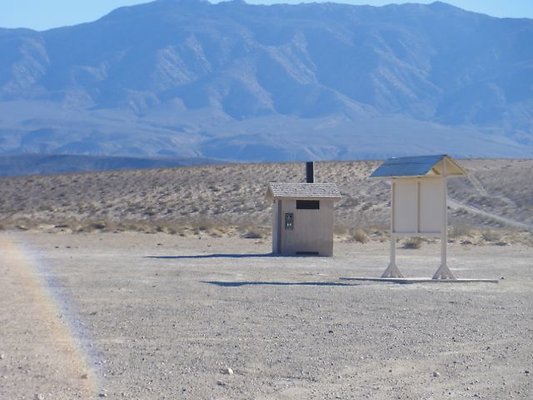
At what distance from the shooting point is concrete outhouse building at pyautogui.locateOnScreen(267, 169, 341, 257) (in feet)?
118

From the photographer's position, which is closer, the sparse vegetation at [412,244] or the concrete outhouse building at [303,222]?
the concrete outhouse building at [303,222]

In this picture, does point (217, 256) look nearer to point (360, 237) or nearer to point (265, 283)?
point (265, 283)

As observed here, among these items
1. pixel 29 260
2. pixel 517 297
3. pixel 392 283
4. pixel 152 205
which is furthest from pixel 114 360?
pixel 152 205

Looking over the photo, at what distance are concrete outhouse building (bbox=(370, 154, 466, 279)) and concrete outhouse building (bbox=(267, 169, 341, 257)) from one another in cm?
997

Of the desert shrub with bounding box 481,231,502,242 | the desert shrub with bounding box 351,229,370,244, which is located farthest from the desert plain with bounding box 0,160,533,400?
the desert shrub with bounding box 481,231,502,242

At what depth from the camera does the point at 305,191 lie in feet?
119

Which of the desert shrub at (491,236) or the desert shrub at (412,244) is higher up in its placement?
the desert shrub at (412,244)

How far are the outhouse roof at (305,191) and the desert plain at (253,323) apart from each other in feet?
5.99

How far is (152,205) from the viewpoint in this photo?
7338 centimetres

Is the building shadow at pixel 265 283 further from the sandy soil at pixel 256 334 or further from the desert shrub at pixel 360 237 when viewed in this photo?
the desert shrub at pixel 360 237

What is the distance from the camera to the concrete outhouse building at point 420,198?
25.2 metres

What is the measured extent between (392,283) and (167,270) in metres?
5.46

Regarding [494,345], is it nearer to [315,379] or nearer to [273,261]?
[315,379]

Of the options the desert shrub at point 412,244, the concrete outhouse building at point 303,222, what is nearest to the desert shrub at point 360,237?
the desert shrub at point 412,244
